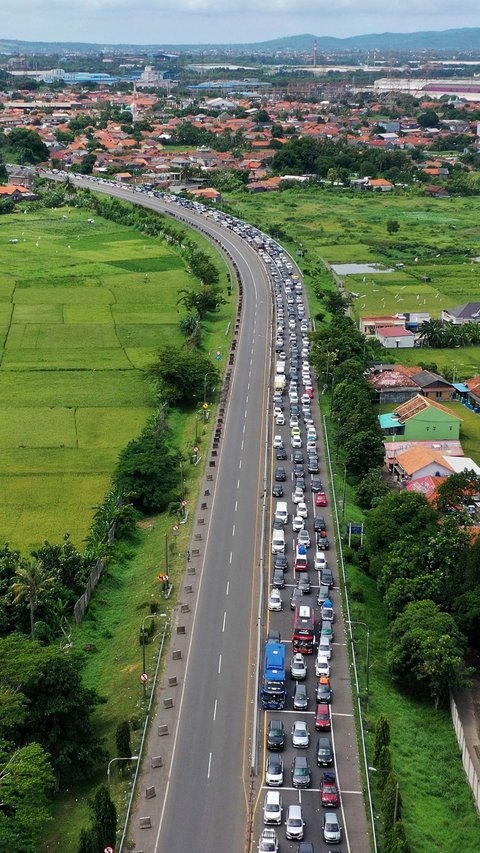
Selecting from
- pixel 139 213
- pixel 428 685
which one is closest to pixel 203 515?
pixel 428 685

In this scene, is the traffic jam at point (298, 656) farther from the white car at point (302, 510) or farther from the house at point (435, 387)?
the house at point (435, 387)

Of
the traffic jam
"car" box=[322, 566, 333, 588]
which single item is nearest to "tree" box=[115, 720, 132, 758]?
the traffic jam

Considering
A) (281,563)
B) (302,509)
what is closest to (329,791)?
(281,563)

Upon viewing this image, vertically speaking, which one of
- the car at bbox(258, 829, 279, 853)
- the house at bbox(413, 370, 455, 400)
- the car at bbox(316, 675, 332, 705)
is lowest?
the house at bbox(413, 370, 455, 400)

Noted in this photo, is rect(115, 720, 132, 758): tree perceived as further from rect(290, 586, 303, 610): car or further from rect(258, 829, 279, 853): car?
rect(290, 586, 303, 610): car

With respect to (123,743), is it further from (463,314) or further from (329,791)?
(463,314)
